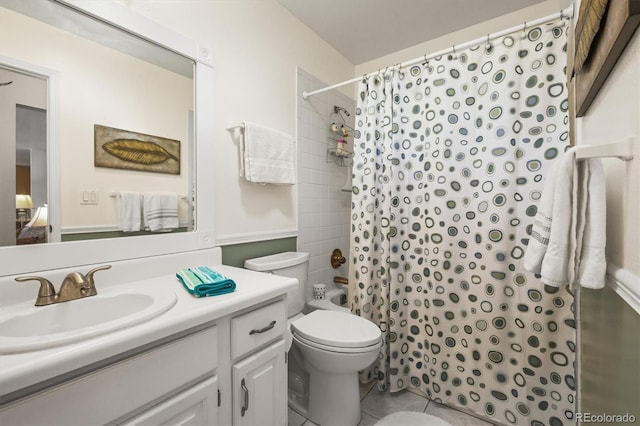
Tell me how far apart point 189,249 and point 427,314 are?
1.37 m

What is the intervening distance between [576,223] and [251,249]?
4.81ft

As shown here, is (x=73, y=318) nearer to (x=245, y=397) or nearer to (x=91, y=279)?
(x=91, y=279)

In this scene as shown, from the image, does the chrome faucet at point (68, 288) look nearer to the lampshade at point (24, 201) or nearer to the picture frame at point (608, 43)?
the lampshade at point (24, 201)

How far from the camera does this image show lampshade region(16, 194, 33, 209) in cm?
95

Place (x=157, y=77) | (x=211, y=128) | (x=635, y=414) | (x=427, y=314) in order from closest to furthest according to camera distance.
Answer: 1. (x=635, y=414)
2. (x=157, y=77)
3. (x=211, y=128)
4. (x=427, y=314)

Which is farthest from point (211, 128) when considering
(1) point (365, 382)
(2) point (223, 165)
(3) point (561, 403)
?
(3) point (561, 403)

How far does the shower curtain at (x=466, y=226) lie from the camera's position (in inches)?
52.6

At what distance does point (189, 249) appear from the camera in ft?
4.51

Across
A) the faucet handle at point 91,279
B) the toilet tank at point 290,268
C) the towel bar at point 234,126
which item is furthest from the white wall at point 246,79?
the faucet handle at point 91,279

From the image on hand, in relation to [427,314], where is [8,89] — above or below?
above

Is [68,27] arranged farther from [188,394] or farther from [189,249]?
[188,394]

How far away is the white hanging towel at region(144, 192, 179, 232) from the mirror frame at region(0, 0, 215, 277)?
5cm

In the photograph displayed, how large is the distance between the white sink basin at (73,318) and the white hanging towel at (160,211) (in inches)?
13.9

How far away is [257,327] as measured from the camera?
103 centimetres
